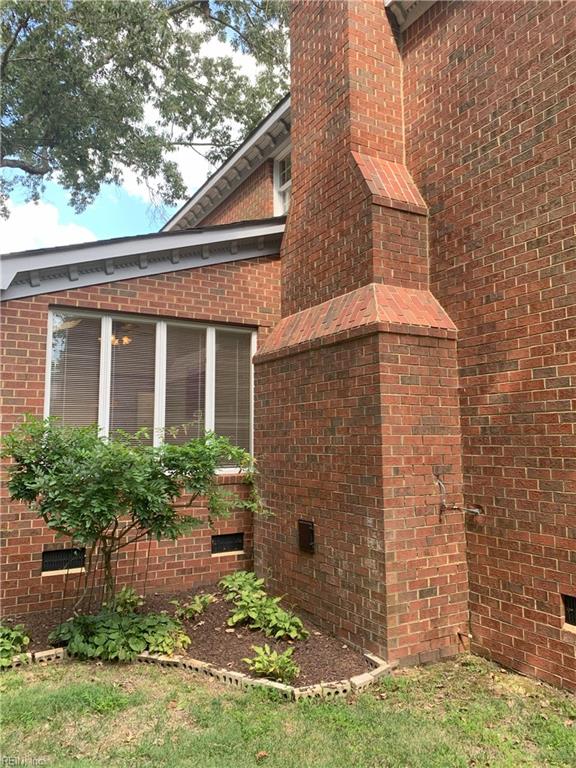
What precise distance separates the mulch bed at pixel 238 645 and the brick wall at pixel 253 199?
659 cm

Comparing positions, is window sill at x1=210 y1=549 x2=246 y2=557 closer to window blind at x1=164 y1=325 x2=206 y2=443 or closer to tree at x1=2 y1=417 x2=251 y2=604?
window blind at x1=164 y1=325 x2=206 y2=443

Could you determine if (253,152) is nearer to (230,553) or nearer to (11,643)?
(230,553)

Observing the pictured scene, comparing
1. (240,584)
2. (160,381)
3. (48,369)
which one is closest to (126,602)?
(240,584)

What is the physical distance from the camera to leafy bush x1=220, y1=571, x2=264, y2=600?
5814mm

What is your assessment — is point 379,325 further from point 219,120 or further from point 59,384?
point 219,120

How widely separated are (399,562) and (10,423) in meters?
4.25

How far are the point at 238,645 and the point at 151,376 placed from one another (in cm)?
329

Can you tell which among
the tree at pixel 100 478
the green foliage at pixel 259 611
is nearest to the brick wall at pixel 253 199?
the tree at pixel 100 478

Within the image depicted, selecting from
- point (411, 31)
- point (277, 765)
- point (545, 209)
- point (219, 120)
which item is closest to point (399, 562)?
point (277, 765)

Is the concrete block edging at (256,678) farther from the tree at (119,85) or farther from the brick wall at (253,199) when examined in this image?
the tree at (119,85)

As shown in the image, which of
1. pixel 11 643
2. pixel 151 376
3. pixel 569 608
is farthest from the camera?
pixel 151 376

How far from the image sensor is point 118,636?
4.55 meters

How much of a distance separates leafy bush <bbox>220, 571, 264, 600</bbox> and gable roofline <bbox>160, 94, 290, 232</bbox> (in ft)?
22.0

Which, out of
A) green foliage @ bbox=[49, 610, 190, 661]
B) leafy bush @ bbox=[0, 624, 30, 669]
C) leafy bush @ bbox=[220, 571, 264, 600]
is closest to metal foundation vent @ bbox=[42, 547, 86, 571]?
leafy bush @ bbox=[0, 624, 30, 669]
